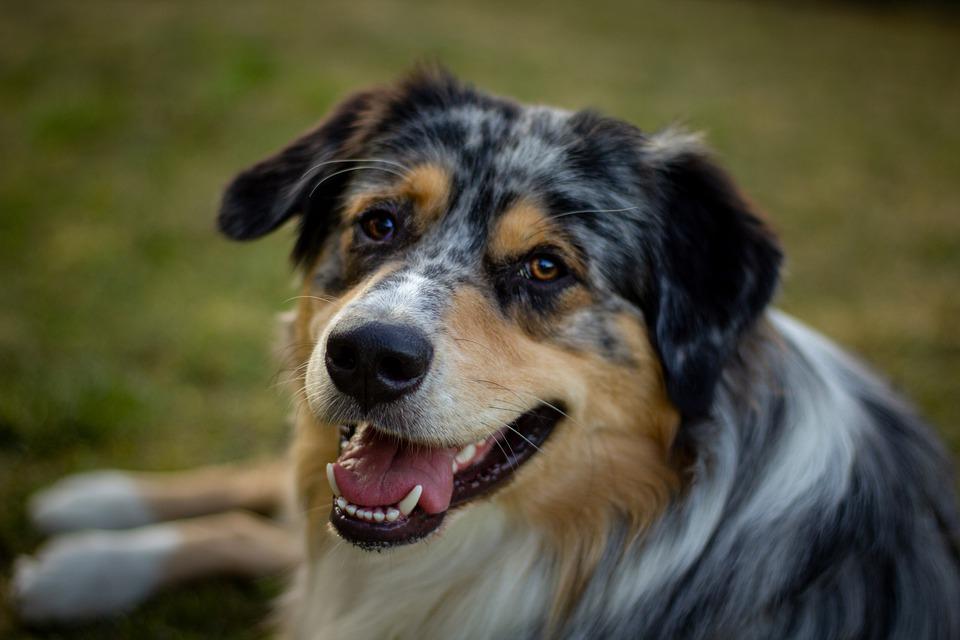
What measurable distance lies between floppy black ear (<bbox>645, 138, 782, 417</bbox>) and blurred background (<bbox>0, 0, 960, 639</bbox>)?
1.14 feet

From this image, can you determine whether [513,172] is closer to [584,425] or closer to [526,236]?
[526,236]

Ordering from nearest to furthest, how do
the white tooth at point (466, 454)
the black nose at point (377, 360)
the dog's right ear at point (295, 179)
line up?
the black nose at point (377, 360)
the white tooth at point (466, 454)
the dog's right ear at point (295, 179)

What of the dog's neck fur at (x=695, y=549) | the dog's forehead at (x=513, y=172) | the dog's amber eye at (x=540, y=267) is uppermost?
the dog's forehead at (x=513, y=172)

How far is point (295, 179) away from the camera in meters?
2.93

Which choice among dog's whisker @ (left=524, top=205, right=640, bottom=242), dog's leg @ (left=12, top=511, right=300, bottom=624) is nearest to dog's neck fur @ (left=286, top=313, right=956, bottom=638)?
dog's whisker @ (left=524, top=205, right=640, bottom=242)

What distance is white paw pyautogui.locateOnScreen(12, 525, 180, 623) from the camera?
3.10 metres

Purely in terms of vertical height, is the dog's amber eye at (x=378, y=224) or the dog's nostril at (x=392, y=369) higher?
the dog's amber eye at (x=378, y=224)

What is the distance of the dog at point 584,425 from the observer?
7.82ft

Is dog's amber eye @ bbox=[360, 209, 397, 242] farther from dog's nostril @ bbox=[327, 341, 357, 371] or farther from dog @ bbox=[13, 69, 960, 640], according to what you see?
dog's nostril @ bbox=[327, 341, 357, 371]

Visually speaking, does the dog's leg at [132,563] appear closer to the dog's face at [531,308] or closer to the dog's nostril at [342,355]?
the dog's face at [531,308]

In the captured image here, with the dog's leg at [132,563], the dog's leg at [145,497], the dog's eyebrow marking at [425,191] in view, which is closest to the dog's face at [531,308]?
the dog's eyebrow marking at [425,191]

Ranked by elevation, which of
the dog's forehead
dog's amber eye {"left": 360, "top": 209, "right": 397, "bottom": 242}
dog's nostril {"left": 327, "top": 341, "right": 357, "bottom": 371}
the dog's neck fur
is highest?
the dog's forehead

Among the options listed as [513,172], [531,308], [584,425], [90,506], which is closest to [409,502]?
[584,425]

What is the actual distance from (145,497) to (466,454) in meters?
1.87
